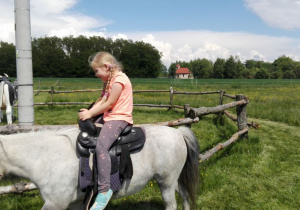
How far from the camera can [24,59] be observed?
408 centimetres

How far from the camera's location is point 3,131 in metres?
3.37

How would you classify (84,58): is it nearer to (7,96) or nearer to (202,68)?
(202,68)

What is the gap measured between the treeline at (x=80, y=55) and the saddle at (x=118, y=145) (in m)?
73.3

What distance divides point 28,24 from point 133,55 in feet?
253

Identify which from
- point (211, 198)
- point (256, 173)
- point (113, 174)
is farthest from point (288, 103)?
point (113, 174)

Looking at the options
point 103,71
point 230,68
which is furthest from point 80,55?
point 103,71

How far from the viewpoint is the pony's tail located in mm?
3266

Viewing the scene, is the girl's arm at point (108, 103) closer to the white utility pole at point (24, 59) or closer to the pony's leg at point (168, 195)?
the pony's leg at point (168, 195)

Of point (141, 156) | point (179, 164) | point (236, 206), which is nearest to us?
point (141, 156)

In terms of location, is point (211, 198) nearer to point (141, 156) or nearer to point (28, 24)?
point (141, 156)

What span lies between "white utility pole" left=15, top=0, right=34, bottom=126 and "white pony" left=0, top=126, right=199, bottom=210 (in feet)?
5.71

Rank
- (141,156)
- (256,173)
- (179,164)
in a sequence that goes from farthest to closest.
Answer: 1. (256,173)
2. (179,164)
3. (141,156)

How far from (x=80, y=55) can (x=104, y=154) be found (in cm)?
8116

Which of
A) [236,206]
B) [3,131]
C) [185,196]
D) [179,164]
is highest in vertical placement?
[3,131]
